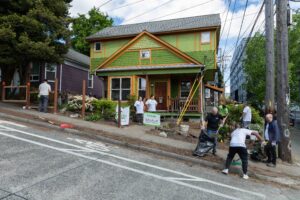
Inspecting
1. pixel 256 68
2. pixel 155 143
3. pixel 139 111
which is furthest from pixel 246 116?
pixel 256 68

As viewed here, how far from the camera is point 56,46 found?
15695 mm

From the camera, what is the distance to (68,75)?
23.9 m

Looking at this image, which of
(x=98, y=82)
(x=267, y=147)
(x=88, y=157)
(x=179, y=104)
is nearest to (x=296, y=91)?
(x=179, y=104)

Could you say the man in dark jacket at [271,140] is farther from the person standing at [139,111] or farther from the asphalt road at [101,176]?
the person standing at [139,111]

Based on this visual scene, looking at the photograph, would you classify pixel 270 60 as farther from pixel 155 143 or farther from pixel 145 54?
pixel 145 54

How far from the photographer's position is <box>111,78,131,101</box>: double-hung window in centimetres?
1919

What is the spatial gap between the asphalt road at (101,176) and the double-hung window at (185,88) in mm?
11601

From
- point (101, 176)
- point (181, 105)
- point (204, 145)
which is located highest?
point (181, 105)

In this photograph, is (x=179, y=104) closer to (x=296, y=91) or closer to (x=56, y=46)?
(x=56, y=46)

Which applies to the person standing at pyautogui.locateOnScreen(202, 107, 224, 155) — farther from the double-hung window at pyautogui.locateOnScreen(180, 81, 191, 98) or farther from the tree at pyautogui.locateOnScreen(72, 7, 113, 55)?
the tree at pyautogui.locateOnScreen(72, 7, 113, 55)

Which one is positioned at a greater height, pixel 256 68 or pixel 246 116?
pixel 256 68

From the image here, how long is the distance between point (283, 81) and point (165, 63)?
9.80 meters

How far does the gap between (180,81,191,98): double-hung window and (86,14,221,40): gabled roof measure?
12.5 feet

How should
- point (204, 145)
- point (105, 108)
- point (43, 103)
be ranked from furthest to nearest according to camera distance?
point (105, 108) < point (43, 103) < point (204, 145)
